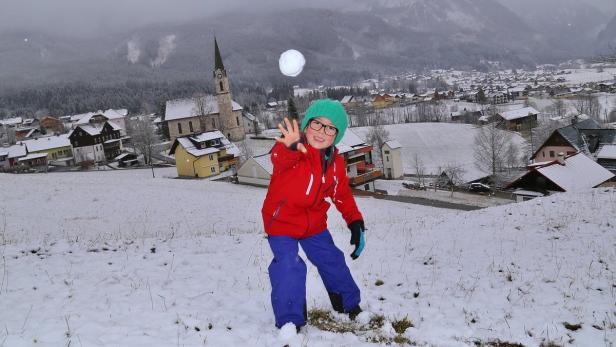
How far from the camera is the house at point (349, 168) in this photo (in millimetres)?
43562

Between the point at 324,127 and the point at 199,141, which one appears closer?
the point at 324,127

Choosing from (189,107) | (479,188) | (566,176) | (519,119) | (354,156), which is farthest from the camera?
(519,119)

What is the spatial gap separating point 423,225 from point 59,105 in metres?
221

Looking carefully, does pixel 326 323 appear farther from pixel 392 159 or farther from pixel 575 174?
pixel 392 159

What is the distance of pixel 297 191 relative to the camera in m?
5.24

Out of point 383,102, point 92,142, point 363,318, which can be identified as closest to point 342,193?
point 363,318

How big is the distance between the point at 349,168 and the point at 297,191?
148 ft

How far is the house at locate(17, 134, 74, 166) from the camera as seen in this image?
77.7 m

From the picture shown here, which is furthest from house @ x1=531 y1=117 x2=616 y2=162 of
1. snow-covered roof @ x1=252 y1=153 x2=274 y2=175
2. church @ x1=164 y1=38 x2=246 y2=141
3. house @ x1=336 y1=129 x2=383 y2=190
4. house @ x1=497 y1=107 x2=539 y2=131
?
church @ x1=164 y1=38 x2=246 y2=141

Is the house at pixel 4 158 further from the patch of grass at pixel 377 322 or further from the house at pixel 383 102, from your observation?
the house at pixel 383 102

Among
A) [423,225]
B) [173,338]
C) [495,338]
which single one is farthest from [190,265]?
[423,225]

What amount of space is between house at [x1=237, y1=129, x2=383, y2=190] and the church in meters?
38.6

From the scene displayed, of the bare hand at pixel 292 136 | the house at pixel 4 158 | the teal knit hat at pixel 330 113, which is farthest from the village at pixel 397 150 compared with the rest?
the bare hand at pixel 292 136

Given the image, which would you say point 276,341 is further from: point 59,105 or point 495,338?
point 59,105
